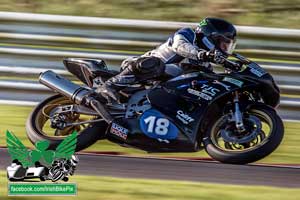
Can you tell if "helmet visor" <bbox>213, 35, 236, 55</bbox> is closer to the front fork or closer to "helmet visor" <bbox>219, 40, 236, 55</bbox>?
"helmet visor" <bbox>219, 40, 236, 55</bbox>

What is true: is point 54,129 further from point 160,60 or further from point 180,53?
point 180,53

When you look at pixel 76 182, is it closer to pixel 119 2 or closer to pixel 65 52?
pixel 65 52

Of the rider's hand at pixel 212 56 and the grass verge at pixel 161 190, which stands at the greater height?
the rider's hand at pixel 212 56

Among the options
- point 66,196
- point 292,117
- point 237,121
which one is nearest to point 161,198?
point 66,196

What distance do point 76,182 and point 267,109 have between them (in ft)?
6.23

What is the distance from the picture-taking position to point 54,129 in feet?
26.3

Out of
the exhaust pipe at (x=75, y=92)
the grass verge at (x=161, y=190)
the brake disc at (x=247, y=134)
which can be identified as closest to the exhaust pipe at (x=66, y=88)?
the exhaust pipe at (x=75, y=92)

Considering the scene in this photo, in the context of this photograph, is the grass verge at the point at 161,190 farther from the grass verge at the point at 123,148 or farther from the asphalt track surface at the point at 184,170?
the grass verge at the point at 123,148

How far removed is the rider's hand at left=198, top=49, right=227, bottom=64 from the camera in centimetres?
739

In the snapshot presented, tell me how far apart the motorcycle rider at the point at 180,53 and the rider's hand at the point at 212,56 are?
2.5 inches

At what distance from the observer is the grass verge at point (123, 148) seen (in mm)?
8133

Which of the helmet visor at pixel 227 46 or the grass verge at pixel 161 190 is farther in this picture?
the helmet visor at pixel 227 46

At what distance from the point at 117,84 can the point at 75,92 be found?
0.44 meters

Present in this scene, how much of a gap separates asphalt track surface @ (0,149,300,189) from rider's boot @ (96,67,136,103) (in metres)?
0.60
